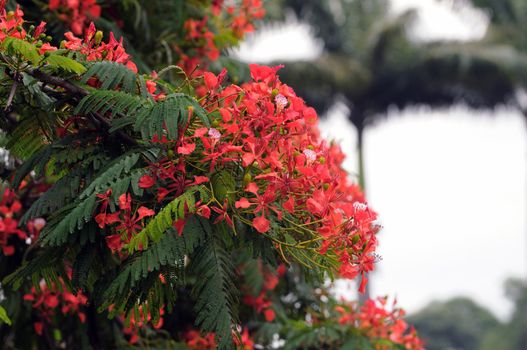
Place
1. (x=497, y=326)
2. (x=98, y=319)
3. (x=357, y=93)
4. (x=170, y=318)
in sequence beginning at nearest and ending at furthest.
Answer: (x=98, y=319)
(x=170, y=318)
(x=357, y=93)
(x=497, y=326)

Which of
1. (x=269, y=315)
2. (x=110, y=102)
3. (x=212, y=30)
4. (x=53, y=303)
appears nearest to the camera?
(x=110, y=102)

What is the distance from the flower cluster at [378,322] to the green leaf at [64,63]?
91.5 inches

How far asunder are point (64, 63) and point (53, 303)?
70.6 inches

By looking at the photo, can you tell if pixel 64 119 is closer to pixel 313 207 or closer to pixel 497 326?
pixel 313 207

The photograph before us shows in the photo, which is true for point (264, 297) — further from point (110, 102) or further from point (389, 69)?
point (389, 69)

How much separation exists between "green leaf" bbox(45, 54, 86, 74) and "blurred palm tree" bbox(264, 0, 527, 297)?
48.5ft

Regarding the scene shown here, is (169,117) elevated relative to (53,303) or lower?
elevated

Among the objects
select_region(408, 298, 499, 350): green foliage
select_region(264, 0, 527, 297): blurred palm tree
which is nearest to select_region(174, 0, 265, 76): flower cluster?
select_region(264, 0, 527, 297): blurred palm tree

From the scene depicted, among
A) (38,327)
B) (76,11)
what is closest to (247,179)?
(76,11)

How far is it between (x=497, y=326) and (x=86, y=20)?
140ft

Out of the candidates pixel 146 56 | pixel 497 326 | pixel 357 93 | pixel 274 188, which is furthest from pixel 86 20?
pixel 497 326

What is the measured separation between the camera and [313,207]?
106 inches

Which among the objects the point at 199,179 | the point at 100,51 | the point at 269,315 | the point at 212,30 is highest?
the point at 212,30

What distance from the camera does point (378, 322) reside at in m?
4.68
